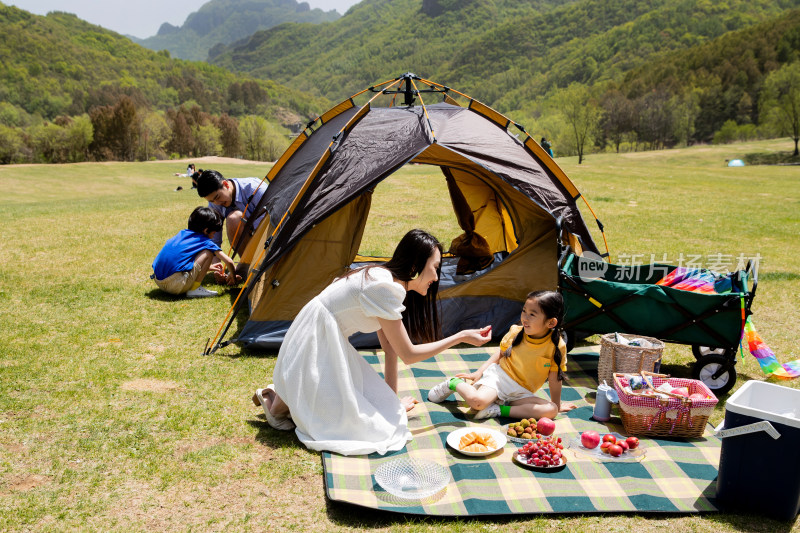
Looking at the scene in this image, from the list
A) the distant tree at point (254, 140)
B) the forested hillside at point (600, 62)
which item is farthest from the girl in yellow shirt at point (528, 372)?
the distant tree at point (254, 140)

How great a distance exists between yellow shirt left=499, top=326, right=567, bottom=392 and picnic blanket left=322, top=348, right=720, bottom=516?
1.01 feet

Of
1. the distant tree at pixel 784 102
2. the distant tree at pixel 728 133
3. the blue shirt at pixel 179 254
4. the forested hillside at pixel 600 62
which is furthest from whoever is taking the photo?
the forested hillside at pixel 600 62

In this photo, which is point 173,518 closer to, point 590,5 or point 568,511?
point 568,511

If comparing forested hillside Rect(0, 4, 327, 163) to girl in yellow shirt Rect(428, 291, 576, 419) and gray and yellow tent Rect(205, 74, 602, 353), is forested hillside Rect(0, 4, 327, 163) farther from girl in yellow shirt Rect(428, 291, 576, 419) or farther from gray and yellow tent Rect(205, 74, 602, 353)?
girl in yellow shirt Rect(428, 291, 576, 419)

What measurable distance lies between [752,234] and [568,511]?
1009 cm

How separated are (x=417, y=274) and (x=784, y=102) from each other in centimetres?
4728

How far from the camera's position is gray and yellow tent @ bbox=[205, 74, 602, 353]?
515 cm

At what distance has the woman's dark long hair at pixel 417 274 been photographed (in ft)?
11.4

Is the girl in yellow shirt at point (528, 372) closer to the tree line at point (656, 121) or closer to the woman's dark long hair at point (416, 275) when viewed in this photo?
the woman's dark long hair at point (416, 275)

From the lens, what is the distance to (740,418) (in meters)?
2.84

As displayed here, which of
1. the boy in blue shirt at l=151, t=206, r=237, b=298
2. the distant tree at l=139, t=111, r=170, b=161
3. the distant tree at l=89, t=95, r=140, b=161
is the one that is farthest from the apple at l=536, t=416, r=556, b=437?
the distant tree at l=139, t=111, r=170, b=161

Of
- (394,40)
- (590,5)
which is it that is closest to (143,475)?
(590,5)

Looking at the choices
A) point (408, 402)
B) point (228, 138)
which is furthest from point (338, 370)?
point (228, 138)

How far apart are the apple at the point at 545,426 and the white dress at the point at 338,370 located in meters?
0.86
